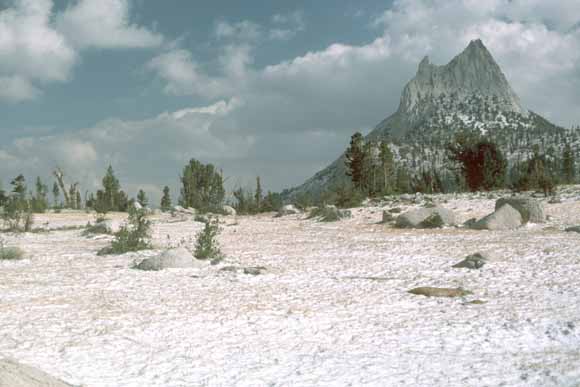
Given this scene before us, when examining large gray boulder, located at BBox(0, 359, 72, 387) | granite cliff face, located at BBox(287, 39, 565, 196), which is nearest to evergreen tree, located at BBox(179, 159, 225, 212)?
large gray boulder, located at BBox(0, 359, 72, 387)

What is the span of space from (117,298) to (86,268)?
3.35m

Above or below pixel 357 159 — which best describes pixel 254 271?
below

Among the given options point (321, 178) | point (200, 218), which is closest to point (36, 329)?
point (200, 218)

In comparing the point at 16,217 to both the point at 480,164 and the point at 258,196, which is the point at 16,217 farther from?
the point at 480,164

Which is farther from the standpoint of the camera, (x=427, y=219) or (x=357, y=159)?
(x=357, y=159)

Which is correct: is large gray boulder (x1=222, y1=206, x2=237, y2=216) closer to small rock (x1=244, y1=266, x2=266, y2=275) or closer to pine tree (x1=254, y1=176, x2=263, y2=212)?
pine tree (x1=254, y1=176, x2=263, y2=212)

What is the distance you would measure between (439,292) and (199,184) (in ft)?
152

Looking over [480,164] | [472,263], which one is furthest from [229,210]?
[472,263]

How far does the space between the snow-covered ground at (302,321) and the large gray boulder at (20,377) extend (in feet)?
2.75

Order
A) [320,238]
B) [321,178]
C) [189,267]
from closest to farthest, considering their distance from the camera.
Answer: [189,267] < [320,238] < [321,178]

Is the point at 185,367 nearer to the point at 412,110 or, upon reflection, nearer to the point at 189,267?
the point at 189,267

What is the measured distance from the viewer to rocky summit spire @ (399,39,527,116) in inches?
6599

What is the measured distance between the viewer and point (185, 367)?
5.07 m

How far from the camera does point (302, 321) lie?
6.71 m
